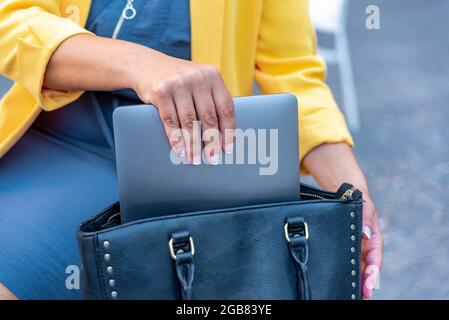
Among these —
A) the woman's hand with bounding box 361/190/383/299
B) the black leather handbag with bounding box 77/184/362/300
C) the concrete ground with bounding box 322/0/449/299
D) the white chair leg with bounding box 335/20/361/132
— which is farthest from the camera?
the white chair leg with bounding box 335/20/361/132

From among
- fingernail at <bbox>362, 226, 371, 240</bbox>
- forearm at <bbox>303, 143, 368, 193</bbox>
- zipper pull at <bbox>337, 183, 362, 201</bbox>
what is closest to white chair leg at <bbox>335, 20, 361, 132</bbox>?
forearm at <bbox>303, 143, 368, 193</bbox>

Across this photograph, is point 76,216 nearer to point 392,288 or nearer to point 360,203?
point 360,203

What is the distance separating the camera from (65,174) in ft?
4.06

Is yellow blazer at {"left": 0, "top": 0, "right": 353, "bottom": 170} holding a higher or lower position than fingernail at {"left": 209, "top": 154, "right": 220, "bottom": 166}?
higher

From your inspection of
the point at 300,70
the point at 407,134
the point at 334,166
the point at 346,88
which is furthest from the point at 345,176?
the point at 346,88

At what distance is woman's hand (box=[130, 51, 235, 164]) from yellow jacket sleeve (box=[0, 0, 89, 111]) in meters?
0.17

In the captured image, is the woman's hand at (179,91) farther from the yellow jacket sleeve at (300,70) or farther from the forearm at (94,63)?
the yellow jacket sleeve at (300,70)

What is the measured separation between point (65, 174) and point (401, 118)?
99.1 inches

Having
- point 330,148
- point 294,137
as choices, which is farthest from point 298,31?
point 294,137

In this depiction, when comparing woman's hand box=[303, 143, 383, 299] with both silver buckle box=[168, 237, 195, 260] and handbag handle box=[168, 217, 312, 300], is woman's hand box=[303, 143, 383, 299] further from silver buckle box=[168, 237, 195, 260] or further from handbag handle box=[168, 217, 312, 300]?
silver buckle box=[168, 237, 195, 260]

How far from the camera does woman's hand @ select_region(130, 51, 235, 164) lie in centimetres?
95

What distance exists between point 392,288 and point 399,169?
0.85 meters

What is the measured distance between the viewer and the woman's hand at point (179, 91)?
3.12 feet

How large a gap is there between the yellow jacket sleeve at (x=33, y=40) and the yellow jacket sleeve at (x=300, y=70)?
15.9 inches
